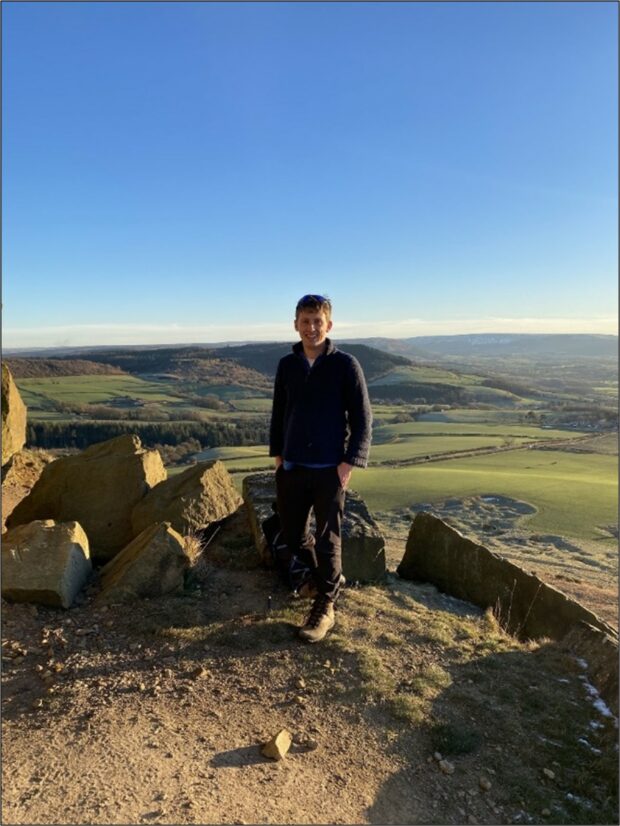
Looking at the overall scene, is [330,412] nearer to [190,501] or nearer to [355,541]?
[355,541]

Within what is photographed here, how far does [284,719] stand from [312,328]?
3.32 metres

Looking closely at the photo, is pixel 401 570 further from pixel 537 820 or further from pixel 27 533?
pixel 27 533

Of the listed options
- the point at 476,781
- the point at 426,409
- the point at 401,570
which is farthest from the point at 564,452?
the point at 476,781

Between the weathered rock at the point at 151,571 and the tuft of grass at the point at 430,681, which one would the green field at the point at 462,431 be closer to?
the weathered rock at the point at 151,571

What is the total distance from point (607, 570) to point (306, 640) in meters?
16.3

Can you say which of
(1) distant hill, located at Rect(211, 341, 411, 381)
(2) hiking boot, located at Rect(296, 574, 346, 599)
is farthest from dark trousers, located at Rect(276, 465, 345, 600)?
(1) distant hill, located at Rect(211, 341, 411, 381)

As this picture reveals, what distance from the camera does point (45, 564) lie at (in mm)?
6090

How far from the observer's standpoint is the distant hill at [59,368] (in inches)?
3352

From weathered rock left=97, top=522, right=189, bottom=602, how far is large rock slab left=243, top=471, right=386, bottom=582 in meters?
1.17

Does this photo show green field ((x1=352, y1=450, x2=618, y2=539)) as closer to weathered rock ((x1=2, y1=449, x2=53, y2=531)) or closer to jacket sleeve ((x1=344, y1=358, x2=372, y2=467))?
weathered rock ((x1=2, y1=449, x2=53, y2=531))

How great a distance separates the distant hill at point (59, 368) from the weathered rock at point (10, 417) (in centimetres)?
7306

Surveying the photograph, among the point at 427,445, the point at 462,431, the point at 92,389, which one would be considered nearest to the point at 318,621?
the point at 427,445

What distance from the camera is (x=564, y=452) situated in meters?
52.6

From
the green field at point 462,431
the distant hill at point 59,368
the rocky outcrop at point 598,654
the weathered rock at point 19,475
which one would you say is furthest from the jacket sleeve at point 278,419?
the distant hill at point 59,368
